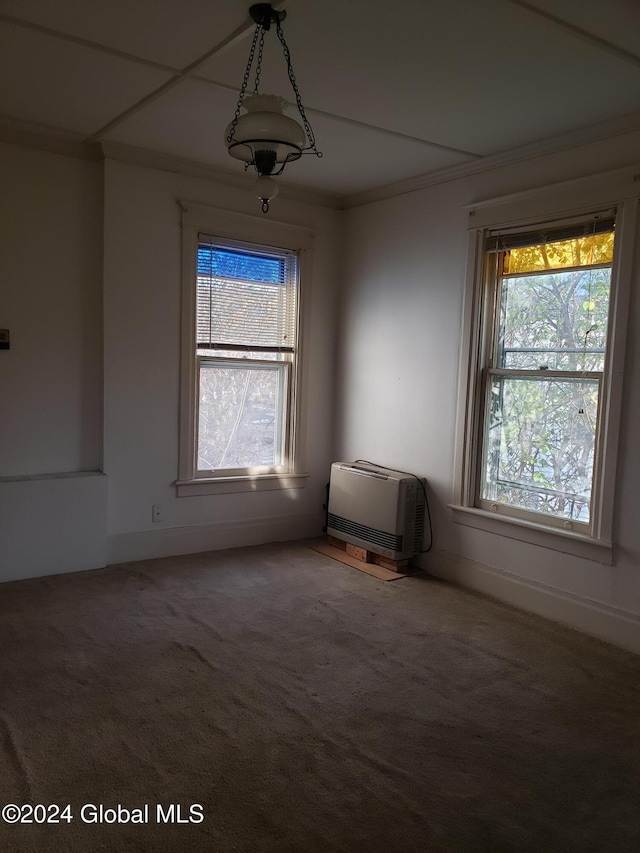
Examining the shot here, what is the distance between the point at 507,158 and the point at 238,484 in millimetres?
2754

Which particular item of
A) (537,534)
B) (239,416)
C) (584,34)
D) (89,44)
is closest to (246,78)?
(89,44)

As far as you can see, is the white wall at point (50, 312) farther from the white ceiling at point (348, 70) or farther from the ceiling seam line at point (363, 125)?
the ceiling seam line at point (363, 125)

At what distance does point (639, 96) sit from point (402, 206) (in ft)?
5.87

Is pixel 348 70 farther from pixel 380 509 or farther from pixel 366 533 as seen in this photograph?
pixel 366 533

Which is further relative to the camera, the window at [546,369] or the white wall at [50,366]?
the white wall at [50,366]

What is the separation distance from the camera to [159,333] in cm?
432

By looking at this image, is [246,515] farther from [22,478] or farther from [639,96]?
[639,96]

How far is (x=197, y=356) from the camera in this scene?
4477 mm

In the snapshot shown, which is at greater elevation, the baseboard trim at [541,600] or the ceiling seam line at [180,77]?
the ceiling seam line at [180,77]

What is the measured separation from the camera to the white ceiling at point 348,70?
240 centimetres

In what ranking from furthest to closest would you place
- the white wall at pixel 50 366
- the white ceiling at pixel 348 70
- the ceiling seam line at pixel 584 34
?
the white wall at pixel 50 366 < the white ceiling at pixel 348 70 < the ceiling seam line at pixel 584 34

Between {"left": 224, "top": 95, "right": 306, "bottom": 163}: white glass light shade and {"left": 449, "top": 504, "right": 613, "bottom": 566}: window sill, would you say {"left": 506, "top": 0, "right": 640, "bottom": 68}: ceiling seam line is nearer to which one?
{"left": 224, "top": 95, "right": 306, "bottom": 163}: white glass light shade

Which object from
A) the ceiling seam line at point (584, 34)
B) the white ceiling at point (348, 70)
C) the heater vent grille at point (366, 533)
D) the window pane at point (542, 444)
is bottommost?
the heater vent grille at point (366, 533)

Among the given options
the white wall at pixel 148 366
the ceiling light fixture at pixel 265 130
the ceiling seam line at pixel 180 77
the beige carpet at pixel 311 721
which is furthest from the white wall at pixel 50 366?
the ceiling light fixture at pixel 265 130
